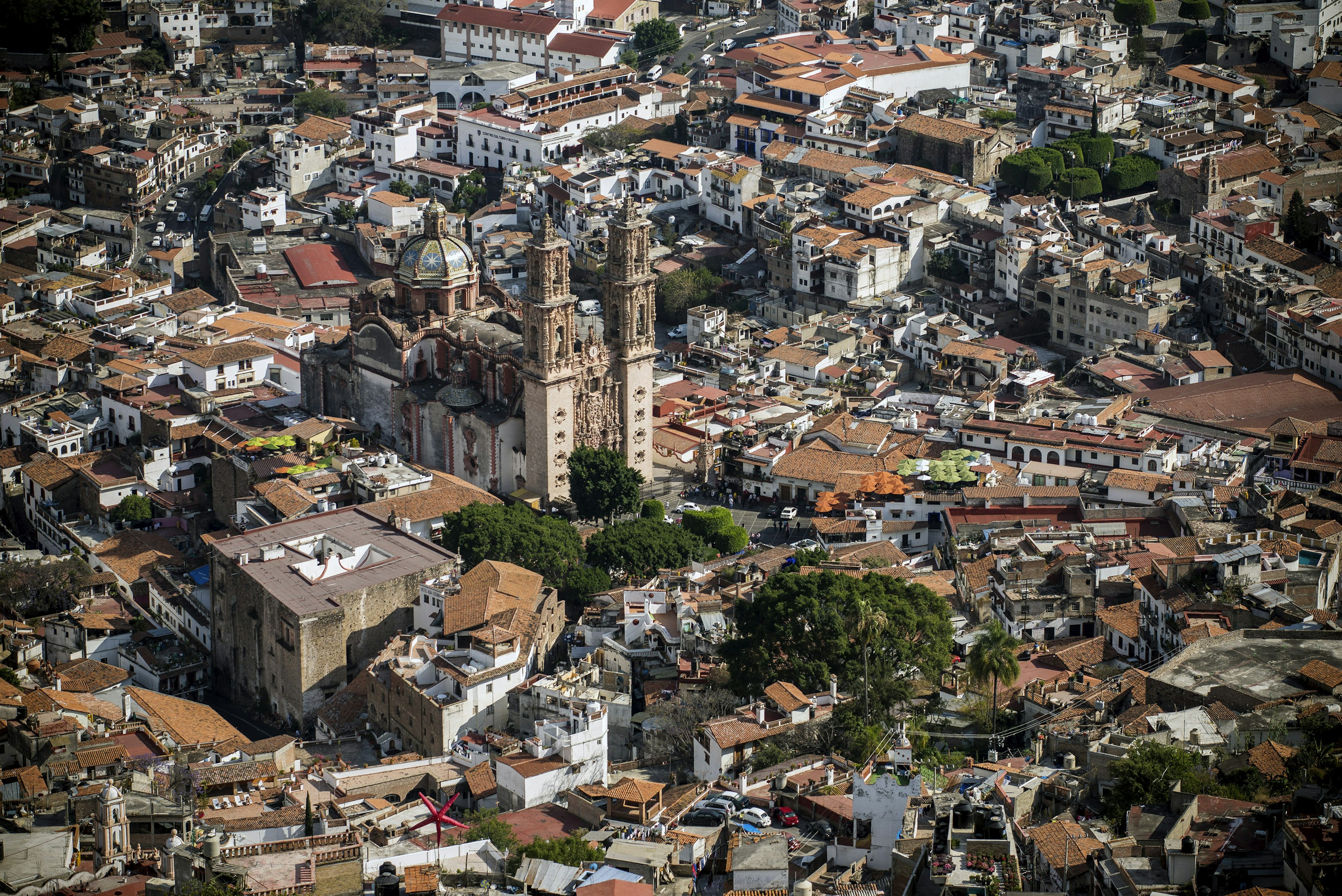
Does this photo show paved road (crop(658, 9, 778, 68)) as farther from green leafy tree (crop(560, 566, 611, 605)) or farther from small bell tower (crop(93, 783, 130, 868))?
small bell tower (crop(93, 783, 130, 868))

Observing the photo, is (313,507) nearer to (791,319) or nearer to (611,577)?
(611,577)

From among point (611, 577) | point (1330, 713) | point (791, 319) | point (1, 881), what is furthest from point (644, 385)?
point (1, 881)

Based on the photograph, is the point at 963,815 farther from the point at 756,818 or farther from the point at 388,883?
the point at 388,883

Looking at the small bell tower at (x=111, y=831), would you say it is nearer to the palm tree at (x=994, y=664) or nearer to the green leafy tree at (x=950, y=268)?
the palm tree at (x=994, y=664)

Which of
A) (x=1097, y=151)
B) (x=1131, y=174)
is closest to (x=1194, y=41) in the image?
(x=1097, y=151)

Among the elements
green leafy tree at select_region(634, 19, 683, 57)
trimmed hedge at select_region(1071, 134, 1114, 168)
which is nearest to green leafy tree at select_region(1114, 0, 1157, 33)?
trimmed hedge at select_region(1071, 134, 1114, 168)

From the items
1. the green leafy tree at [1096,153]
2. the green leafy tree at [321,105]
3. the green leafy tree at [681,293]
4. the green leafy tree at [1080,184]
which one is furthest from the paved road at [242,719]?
the green leafy tree at [321,105]

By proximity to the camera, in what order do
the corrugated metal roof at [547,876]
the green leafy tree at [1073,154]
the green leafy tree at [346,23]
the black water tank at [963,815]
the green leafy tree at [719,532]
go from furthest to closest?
the green leafy tree at [346,23] < the green leafy tree at [1073,154] < the green leafy tree at [719,532] < the corrugated metal roof at [547,876] < the black water tank at [963,815]
